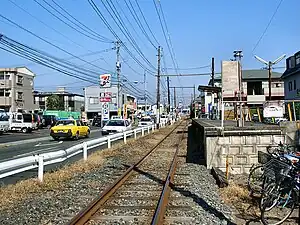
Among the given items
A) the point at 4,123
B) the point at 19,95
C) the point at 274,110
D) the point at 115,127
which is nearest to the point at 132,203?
the point at 274,110

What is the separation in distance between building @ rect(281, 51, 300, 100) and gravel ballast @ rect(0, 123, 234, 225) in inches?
1420

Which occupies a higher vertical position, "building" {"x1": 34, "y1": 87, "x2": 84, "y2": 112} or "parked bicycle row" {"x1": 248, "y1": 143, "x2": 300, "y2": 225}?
"building" {"x1": 34, "y1": 87, "x2": 84, "y2": 112}

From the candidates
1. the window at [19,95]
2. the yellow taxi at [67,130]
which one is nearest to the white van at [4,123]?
the yellow taxi at [67,130]

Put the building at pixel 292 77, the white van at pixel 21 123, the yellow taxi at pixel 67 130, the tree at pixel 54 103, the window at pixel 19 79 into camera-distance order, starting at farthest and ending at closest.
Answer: the tree at pixel 54 103
the window at pixel 19 79
the white van at pixel 21 123
the building at pixel 292 77
the yellow taxi at pixel 67 130

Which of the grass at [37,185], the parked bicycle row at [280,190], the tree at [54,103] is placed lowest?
the grass at [37,185]

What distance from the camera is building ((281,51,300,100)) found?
148ft

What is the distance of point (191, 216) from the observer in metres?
7.18

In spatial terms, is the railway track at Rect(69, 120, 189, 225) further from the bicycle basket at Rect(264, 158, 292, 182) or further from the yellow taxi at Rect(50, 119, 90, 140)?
the yellow taxi at Rect(50, 119, 90, 140)

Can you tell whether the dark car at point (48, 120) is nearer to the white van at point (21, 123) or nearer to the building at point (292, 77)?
the white van at point (21, 123)

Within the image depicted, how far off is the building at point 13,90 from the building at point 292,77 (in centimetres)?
4495

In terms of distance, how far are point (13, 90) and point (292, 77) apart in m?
46.0

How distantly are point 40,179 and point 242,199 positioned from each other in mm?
5066

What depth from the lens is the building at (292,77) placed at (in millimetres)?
45188

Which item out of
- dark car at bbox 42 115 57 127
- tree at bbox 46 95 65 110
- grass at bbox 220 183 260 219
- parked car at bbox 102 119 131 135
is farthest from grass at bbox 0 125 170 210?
tree at bbox 46 95 65 110
